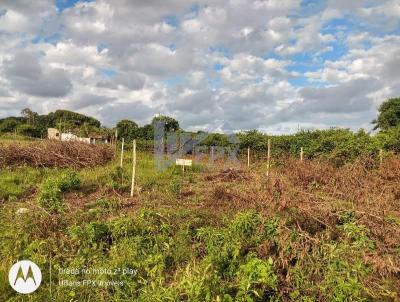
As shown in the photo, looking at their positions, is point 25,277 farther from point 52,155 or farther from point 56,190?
point 52,155

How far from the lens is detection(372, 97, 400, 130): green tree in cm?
3061

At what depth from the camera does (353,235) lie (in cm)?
447

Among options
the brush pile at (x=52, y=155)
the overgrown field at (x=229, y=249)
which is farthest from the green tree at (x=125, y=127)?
the overgrown field at (x=229, y=249)

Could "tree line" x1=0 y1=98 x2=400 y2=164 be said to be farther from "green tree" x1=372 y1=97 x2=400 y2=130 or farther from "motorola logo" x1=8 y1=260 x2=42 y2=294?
"motorola logo" x1=8 y1=260 x2=42 y2=294

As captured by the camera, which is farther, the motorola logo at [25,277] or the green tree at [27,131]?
the green tree at [27,131]

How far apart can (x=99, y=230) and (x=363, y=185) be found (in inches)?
199

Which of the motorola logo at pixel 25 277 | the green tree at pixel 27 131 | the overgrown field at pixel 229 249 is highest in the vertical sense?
the green tree at pixel 27 131

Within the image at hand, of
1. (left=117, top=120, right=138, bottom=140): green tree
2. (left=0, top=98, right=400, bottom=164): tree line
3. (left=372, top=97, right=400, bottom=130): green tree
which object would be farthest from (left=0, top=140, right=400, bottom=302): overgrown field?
(left=117, top=120, right=138, bottom=140): green tree

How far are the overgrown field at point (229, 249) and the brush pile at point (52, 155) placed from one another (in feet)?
22.3

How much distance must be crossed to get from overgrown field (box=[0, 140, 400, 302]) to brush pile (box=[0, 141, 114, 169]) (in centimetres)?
680

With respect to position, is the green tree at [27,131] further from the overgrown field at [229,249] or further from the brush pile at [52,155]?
the overgrown field at [229,249]

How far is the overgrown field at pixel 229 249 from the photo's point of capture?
143 inches

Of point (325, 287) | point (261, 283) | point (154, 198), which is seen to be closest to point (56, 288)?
point (261, 283)

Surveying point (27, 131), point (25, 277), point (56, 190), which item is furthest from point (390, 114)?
point (27, 131)
